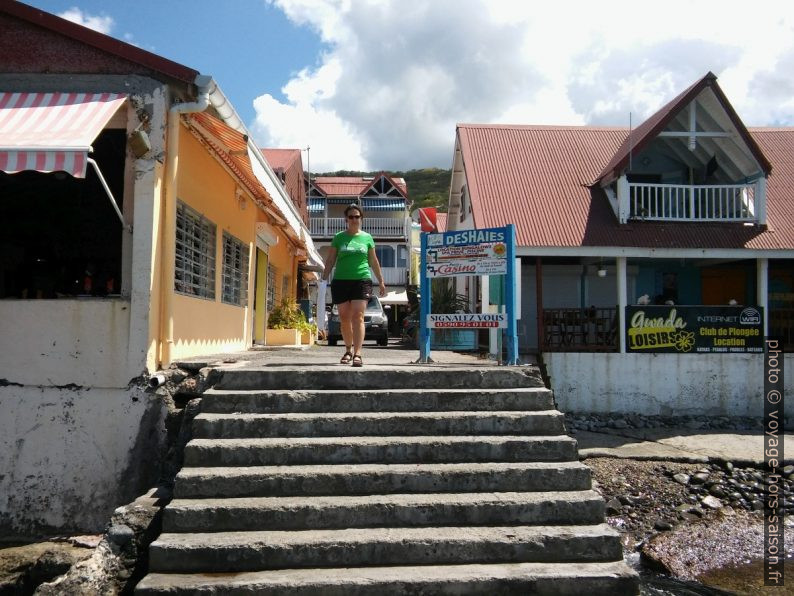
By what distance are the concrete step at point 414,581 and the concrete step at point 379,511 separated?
355 millimetres

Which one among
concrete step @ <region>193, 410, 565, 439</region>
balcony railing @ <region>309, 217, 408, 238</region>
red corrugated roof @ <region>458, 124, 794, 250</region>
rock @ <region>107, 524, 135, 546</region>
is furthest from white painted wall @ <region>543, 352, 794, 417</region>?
balcony railing @ <region>309, 217, 408, 238</region>

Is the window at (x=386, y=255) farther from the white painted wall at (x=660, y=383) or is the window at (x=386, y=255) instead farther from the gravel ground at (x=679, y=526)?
the gravel ground at (x=679, y=526)

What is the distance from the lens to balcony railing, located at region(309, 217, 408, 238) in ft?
109

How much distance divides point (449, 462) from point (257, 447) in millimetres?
1438

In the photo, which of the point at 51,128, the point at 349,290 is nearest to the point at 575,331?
the point at 349,290

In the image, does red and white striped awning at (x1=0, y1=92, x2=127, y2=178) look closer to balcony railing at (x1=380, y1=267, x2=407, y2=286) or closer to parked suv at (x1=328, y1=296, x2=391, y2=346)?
parked suv at (x1=328, y1=296, x2=391, y2=346)

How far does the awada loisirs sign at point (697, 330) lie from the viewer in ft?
41.8

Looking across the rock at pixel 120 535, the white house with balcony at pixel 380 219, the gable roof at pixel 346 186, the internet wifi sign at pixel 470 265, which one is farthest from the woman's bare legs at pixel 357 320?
the gable roof at pixel 346 186

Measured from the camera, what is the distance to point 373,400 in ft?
17.0

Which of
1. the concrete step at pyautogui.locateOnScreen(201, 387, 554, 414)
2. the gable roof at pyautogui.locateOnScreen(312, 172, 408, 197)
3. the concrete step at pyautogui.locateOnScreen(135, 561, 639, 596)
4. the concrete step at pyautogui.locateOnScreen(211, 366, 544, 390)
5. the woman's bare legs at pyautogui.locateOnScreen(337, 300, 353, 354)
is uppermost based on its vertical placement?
the gable roof at pyautogui.locateOnScreen(312, 172, 408, 197)

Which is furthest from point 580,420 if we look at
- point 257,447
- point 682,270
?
point 257,447

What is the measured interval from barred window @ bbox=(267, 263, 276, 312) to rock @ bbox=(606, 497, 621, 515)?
28.2ft

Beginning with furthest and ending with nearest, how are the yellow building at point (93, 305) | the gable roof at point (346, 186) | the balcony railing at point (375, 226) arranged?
the gable roof at point (346, 186), the balcony railing at point (375, 226), the yellow building at point (93, 305)

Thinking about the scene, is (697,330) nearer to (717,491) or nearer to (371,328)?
(717,491)
